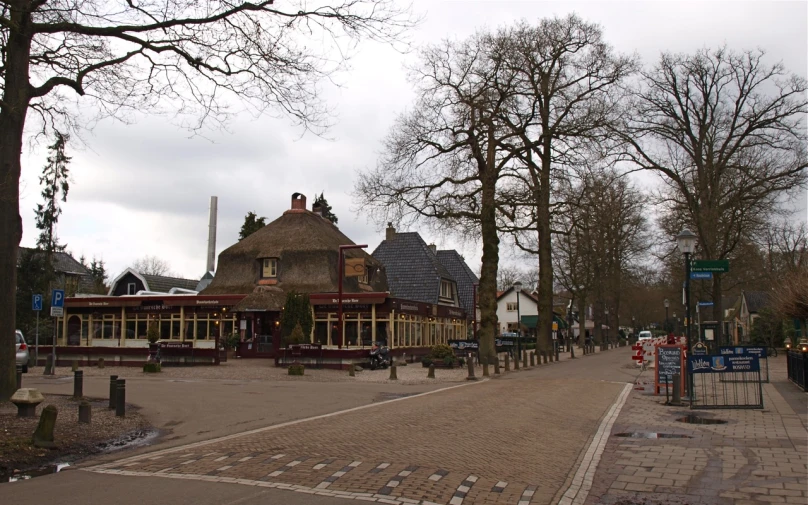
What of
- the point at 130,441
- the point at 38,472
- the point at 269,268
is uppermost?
the point at 269,268

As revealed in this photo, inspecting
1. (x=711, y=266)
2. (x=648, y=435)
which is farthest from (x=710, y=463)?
(x=711, y=266)

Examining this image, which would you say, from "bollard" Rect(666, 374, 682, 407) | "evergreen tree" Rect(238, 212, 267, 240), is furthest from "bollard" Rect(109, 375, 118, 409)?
"evergreen tree" Rect(238, 212, 267, 240)

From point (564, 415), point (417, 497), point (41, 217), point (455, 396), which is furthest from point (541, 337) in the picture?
point (41, 217)

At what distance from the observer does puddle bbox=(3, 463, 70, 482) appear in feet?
25.8

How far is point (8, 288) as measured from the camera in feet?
40.8

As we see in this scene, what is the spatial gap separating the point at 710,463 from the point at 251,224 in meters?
57.7

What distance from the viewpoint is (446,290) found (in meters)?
48.4

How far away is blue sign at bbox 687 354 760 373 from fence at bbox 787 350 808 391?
2906mm

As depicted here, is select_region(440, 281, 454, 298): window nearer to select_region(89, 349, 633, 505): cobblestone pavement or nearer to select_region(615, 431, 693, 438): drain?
select_region(89, 349, 633, 505): cobblestone pavement

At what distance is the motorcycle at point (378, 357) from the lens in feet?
93.4

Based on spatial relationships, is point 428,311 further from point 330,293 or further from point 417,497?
point 417,497

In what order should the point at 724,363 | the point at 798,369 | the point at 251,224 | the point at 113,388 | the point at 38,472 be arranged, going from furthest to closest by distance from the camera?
the point at 251,224 → the point at 798,369 → the point at 724,363 → the point at 113,388 → the point at 38,472

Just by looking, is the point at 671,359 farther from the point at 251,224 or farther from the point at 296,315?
the point at 251,224

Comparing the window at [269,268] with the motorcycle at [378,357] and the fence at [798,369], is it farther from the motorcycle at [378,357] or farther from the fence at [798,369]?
the fence at [798,369]
